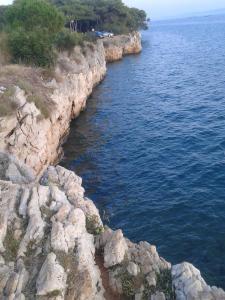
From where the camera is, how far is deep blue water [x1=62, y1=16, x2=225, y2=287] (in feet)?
97.7

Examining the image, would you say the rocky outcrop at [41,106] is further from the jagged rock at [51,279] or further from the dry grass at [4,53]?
the jagged rock at [51,279]

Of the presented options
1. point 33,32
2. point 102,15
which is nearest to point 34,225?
point 33,32

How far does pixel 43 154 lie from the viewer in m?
39.9

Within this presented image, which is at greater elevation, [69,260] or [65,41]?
[65,41]

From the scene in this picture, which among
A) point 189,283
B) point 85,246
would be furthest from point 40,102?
point 189,283

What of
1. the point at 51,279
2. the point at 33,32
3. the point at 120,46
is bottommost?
the point at 120,46

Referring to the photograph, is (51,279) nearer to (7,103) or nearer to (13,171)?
(13,171)

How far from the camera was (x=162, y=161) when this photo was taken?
41906mm

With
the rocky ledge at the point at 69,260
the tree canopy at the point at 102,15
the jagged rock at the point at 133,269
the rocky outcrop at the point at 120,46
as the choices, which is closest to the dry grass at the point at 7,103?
the rocky ledge at the point at 69,260

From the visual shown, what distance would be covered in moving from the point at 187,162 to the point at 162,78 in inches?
1738

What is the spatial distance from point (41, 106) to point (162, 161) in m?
14.4

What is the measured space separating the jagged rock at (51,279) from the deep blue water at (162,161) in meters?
11.5

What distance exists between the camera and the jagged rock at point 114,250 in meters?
20.2

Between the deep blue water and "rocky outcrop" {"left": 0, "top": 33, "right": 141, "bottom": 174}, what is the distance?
8.84ft
